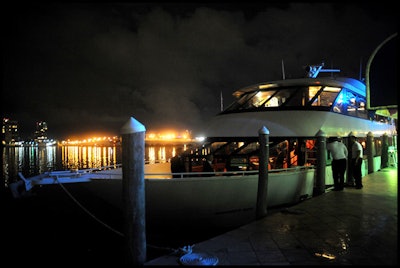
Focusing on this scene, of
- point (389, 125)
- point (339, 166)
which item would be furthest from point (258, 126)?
point (389, 125)

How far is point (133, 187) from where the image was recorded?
477 centimetres

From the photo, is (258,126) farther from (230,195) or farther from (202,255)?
(202,255)

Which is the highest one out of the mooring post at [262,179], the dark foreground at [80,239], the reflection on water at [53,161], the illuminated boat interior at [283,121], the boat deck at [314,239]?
the illuminated boat interior at [283,121]

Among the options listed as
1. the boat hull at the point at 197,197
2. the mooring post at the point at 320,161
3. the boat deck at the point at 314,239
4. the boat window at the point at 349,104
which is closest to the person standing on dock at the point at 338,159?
the mooring post at the point at 320,161

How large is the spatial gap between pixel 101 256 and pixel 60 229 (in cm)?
450

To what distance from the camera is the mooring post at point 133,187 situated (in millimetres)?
4676

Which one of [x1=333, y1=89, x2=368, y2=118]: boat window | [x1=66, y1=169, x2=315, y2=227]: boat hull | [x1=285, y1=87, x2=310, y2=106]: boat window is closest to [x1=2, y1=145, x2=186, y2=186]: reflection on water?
[x1=66, y1=169, x2=315, y2=227]: boat hull

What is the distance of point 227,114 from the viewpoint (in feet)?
39.9

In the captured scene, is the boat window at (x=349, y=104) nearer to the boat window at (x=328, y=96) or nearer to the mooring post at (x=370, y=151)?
the boat window at (x=328, y=96)

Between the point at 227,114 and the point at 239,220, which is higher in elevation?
the point at 227,114

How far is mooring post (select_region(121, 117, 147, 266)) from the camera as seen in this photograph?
4676 millimetres

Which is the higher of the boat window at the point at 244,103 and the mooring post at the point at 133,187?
the boat window at the point at 244,103

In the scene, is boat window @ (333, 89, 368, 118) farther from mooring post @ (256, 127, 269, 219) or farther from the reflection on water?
the reflection on water

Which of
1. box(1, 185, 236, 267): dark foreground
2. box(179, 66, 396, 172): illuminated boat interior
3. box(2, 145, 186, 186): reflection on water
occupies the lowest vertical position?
box(2, 145, 186, 186): reflection on water
